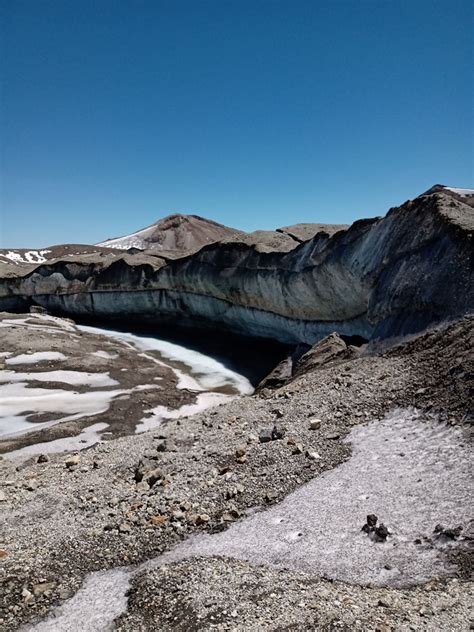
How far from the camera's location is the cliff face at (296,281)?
48.4 ft

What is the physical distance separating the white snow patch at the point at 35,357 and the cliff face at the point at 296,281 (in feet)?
43.7

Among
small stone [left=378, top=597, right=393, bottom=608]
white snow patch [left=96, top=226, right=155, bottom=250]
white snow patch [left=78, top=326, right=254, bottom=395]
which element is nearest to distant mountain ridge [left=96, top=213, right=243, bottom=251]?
white snow patch [left=96, top=226, right=155, bottom=250]

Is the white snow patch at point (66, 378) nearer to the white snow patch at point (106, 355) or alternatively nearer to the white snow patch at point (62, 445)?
Answer: the white snow patch at point (106, 355)

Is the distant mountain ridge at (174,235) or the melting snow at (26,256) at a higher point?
the distant mountain ridge at (174,235)

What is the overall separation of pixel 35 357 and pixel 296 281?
16220mm

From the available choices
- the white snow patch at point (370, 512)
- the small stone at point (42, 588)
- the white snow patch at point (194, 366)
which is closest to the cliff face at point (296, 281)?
the white snow patch at point (194, 366)

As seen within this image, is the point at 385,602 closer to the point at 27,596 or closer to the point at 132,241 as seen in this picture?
the point at 27,596

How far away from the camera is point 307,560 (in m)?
5.96

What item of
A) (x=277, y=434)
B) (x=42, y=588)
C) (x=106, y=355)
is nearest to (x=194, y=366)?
(x=106, y=355)

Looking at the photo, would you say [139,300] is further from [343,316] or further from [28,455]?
[28,455]

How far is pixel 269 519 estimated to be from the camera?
281 inches

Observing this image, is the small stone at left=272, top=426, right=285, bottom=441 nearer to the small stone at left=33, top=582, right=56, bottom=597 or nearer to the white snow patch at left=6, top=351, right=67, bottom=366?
the small stone at left=33, top=582, right=56, bottom=597

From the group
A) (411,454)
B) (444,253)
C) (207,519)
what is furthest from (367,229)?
(207,519)

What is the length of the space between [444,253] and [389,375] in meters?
5.72
